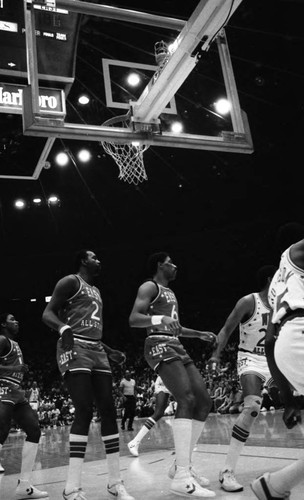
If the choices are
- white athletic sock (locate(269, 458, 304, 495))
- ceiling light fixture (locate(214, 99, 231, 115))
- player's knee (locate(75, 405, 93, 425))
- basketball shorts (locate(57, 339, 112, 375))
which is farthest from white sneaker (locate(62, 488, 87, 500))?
ceiling light fixture (locate(214, 99, 231, 115))

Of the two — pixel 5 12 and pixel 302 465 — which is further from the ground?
pixel 5 12

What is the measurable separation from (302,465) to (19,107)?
539 cm

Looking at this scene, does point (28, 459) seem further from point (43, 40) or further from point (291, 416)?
point (43, 40)

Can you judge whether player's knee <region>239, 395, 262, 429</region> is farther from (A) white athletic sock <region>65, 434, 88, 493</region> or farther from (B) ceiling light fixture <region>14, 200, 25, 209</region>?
(B) ceiling light fixture <region>14, 200, 25, 209</region>

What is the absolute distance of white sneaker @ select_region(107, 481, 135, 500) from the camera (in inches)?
148

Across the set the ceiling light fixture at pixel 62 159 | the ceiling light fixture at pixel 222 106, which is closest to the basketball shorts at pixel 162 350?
the ceiling light fixture at pixel 222 106

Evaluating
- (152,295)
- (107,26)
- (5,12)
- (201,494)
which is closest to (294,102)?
(107,26)

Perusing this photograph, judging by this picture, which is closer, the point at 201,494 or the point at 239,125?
the point at 201,494

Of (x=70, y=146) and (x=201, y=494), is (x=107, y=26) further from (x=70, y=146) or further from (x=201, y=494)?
(x=70, y=146)

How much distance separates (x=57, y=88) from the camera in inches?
236

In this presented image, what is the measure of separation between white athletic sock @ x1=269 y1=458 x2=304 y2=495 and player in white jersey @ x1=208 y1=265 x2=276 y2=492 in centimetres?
165

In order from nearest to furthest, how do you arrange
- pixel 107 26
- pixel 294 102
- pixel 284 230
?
pixel 284 230, pixel 107 26, pixel 294 102

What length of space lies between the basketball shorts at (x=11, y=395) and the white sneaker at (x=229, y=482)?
96.8 inches

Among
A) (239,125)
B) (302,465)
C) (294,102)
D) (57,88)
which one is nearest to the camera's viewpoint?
(302,465)
